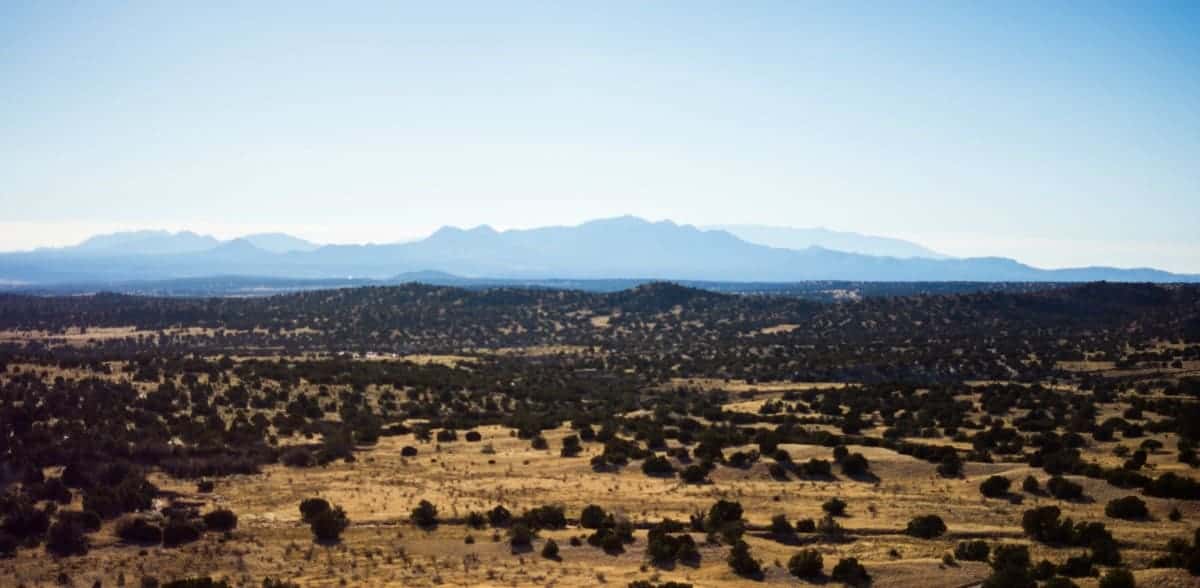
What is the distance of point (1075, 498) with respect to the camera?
27469mm

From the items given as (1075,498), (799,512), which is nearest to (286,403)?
(799,512)

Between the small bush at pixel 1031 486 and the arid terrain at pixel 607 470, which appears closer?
the arid terrain at pixel 607 470

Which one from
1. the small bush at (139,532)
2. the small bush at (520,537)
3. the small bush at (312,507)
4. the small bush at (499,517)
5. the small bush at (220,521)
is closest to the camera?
the small bush at (139,532)

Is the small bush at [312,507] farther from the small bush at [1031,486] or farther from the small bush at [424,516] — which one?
the small bush at [1031,486]

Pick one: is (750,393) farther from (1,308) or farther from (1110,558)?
(1,308)

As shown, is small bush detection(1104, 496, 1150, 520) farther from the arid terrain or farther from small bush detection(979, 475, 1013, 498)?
small bush detection(979, 475, 1013, 498)

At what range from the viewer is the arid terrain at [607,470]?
2175 centimetres

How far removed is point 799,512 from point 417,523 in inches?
515

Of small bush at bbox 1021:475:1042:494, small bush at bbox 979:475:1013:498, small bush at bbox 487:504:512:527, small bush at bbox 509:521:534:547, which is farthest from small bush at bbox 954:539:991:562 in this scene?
small bush at bbox 487:504:512:527

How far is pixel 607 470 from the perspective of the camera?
1321 inches

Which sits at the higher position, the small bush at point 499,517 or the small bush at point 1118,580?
the small bush at point 1118,580

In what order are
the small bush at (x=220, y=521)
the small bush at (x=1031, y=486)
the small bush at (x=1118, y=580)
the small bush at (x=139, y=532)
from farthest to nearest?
the small bush at (x=1031, y=486)
the small bush at (x=220, y=521)
the small bush at (x=139, y=532)
the small bush at (x=1118, y=580)

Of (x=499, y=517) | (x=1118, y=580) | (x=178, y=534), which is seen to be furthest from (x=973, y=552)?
(x=178, y=534)

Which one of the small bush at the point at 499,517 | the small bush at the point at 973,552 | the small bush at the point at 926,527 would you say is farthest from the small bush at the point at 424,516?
the small bush at the point at 973,552
